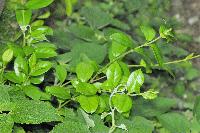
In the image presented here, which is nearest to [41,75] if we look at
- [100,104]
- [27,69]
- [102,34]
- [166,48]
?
[27,69]

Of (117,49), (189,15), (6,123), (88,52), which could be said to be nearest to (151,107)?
(88,52)

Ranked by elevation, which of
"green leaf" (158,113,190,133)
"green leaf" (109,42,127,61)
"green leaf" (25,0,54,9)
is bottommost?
"green leaf" (158,113,190,133)

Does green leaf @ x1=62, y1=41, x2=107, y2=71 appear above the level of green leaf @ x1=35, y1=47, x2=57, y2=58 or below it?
below

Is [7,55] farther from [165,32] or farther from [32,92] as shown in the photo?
[165,32]

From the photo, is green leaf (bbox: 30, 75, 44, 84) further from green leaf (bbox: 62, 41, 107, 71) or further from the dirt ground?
the dirt ground

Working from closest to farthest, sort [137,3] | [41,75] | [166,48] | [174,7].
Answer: [41,75] < [166,48] < [137,3] < [174,7]

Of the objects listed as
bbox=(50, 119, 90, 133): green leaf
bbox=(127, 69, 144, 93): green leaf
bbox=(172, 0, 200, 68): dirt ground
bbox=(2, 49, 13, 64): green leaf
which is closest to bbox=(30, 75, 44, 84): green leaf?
bbox=(2, 49, 13, 64): green leaf

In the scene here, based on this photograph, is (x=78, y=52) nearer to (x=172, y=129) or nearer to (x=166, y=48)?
(x=172, y=129)
